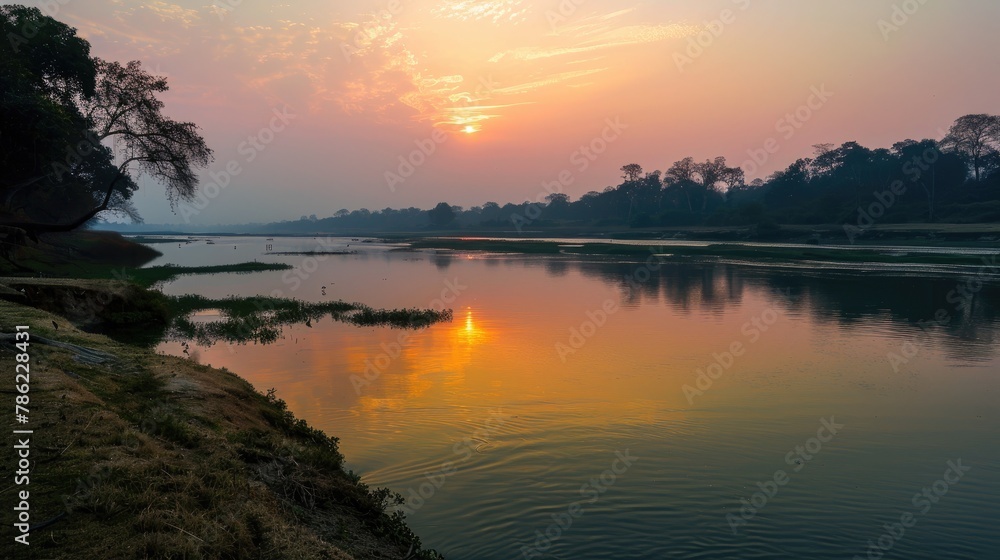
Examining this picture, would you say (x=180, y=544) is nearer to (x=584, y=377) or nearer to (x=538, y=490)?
(x=538, y=490)

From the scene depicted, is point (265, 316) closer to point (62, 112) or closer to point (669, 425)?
point (62, 112)

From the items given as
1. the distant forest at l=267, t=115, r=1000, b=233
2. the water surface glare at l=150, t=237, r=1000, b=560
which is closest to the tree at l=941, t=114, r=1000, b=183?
the distant forest at l=267, t=115, r=1000, b=233

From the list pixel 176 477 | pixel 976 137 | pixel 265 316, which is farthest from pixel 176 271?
pixel 976 137

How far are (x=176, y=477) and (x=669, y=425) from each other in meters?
11.0

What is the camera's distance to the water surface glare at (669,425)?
9.76 m

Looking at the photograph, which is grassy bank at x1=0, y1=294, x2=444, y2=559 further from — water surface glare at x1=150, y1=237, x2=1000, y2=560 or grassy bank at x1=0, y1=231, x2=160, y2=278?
grassy bank at x1=0, y1=231, x2=160, y2=278

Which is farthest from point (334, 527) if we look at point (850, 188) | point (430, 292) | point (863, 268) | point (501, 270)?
point (850, 188)

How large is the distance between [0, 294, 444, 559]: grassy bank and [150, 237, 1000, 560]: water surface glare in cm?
140

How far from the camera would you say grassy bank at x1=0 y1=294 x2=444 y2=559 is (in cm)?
607

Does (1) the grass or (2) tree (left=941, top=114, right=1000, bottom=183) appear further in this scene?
(2) tree (left=941, top=114, right=1000, bottom=183)

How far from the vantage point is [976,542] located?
940 centimetres

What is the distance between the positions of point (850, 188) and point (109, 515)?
517 ft

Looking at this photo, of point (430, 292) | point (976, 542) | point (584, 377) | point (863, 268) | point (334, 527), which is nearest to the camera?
point (334, 527)

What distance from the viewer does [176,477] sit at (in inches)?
287
